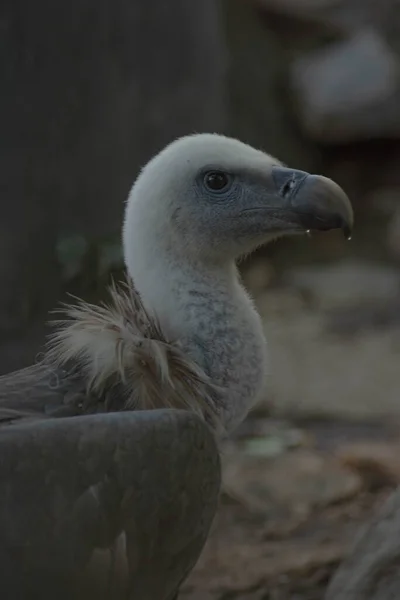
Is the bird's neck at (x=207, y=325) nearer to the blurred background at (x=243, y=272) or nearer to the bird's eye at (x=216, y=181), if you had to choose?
the bird's eye at (x=216, y=181)

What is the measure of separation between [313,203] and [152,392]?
0.61 metres

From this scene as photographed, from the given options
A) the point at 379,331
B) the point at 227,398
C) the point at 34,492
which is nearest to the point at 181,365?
the point at 227,398

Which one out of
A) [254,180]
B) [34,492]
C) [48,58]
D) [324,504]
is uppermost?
[48,58]

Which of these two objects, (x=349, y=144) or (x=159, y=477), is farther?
(x=349, y=144)

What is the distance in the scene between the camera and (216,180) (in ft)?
9.93

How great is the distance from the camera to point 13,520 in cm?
248

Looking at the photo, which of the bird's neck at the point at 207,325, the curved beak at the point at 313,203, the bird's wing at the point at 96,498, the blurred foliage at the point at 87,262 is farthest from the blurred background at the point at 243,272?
the curved beak at the point at 313,203

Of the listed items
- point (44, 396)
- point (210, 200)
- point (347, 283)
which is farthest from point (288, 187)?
point (347, 283)

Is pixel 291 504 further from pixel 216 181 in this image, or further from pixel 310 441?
pixel 216 181

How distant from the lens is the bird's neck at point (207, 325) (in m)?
2.96

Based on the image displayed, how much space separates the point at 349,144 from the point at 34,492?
7.41 m

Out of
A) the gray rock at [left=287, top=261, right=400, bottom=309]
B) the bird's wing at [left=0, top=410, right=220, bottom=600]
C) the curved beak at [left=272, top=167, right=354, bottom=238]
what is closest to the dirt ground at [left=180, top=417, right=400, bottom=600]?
the bird's wing at [left=0, top=410, right=220, bottom=600]

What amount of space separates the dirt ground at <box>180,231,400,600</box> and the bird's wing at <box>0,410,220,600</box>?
136cm

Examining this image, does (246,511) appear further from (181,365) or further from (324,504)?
(181,365)
